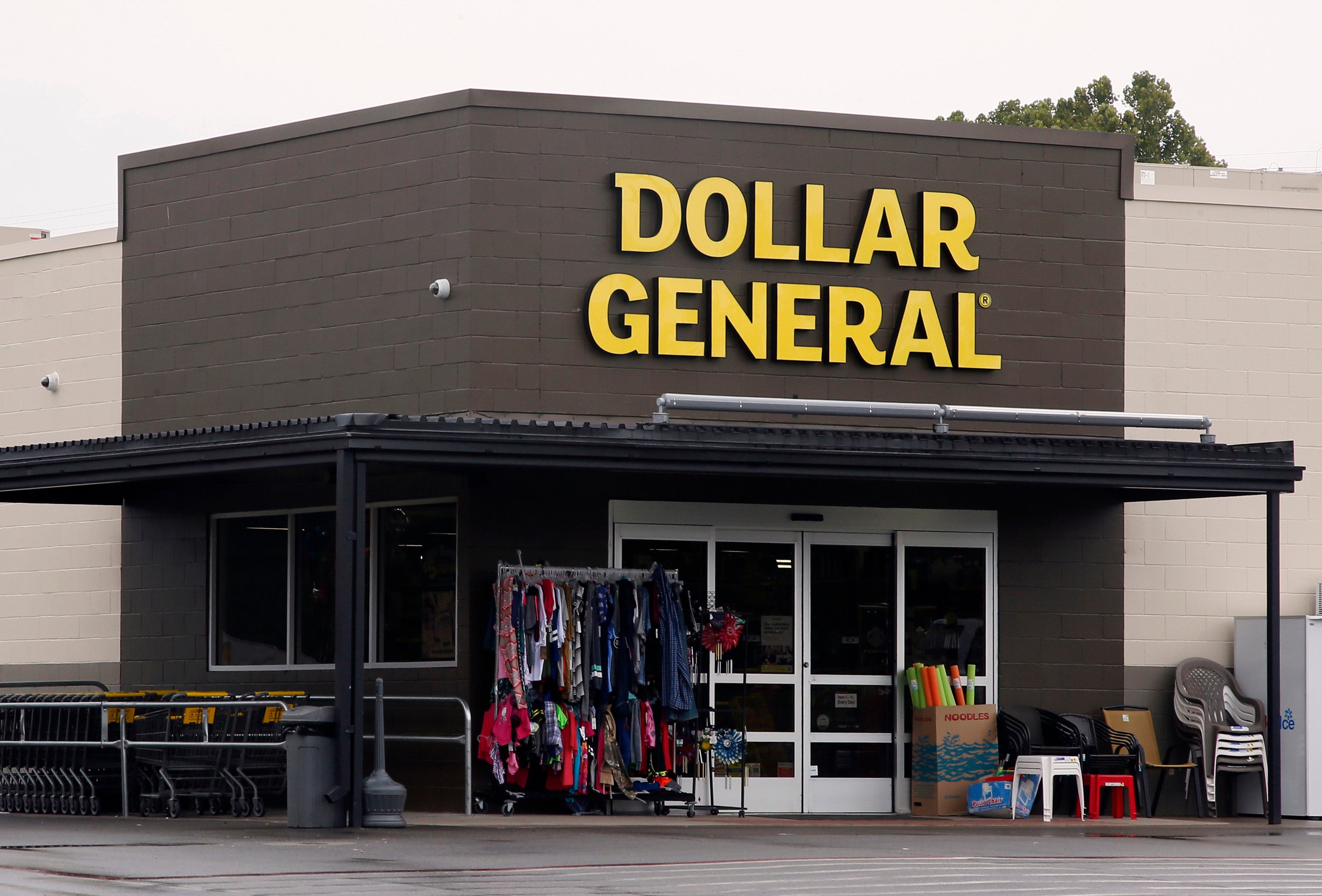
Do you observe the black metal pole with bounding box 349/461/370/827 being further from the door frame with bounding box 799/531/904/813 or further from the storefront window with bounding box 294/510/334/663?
the door frame with bounding box 799/531/904/813

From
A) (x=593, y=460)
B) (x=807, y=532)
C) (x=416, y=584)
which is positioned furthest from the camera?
(x=807, y=532)

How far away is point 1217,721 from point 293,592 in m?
9.03

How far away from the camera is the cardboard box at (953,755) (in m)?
16.5

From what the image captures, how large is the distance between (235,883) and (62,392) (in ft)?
34.8

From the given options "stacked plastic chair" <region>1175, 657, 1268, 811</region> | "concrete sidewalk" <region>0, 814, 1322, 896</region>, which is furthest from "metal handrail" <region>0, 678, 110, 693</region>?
"stacked plastic chair" <region>1175, 657, 1268, 811</region>

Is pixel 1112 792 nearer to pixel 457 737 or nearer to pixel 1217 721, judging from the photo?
pixel 1217 721

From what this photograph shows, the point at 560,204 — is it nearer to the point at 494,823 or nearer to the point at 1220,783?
the point at 494,823

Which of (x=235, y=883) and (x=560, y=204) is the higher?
(x=560, y=204)

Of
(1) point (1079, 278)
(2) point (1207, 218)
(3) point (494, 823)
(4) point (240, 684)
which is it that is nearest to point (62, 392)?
(4) point (240, 684)

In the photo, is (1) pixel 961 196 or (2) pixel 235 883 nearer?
(2) pixel 235 883

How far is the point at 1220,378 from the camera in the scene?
59.7 ft

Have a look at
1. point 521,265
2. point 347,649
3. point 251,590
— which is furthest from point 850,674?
point 251,590

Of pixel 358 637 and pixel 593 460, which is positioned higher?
pixel 593 460

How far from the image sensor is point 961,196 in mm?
17391
